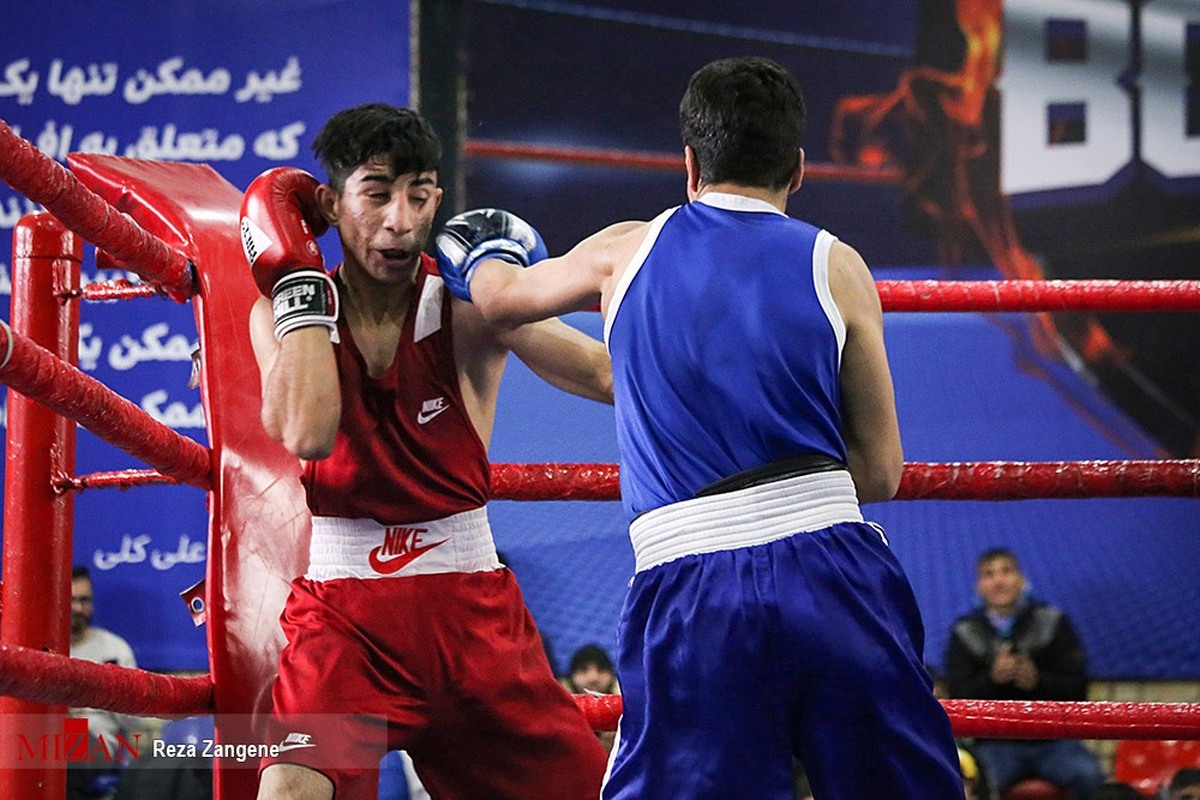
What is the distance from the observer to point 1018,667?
4152mm

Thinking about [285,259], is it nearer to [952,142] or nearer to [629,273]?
[629,273]

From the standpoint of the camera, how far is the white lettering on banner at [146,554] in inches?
220

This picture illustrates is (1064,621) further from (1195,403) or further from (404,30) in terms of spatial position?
(404,30)

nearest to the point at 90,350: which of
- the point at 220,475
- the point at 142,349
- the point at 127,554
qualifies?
the point at 142,349

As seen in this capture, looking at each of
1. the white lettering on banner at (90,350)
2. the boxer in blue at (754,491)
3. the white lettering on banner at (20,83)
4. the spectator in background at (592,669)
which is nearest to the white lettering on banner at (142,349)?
the white lettering on banner at (90,350)

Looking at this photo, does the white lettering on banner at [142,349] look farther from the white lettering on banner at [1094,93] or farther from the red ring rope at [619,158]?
the white lettering on banner at [1094,93]

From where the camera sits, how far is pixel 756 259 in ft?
5.58

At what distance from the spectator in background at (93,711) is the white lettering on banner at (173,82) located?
1946mm

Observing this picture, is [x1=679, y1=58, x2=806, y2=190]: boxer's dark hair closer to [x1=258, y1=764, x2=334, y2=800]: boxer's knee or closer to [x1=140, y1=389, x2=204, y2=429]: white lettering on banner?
[x1=258, y1=764, x2=334, y2=800]: boxer's knee

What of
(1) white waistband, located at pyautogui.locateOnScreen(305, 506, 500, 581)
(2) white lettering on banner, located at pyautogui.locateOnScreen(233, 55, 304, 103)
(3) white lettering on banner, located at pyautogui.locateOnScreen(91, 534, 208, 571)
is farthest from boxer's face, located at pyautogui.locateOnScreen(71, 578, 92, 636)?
(1) white waistband, located at pyautogui.locateOnScreen(305, 506, 500, 581)

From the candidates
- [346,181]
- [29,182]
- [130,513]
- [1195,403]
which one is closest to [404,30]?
[130,513]

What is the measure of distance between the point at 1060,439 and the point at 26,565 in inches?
158

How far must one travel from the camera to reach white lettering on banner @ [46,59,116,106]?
232 inches

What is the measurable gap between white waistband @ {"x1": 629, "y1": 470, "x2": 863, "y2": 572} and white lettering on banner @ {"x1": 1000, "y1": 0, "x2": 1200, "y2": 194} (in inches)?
157
